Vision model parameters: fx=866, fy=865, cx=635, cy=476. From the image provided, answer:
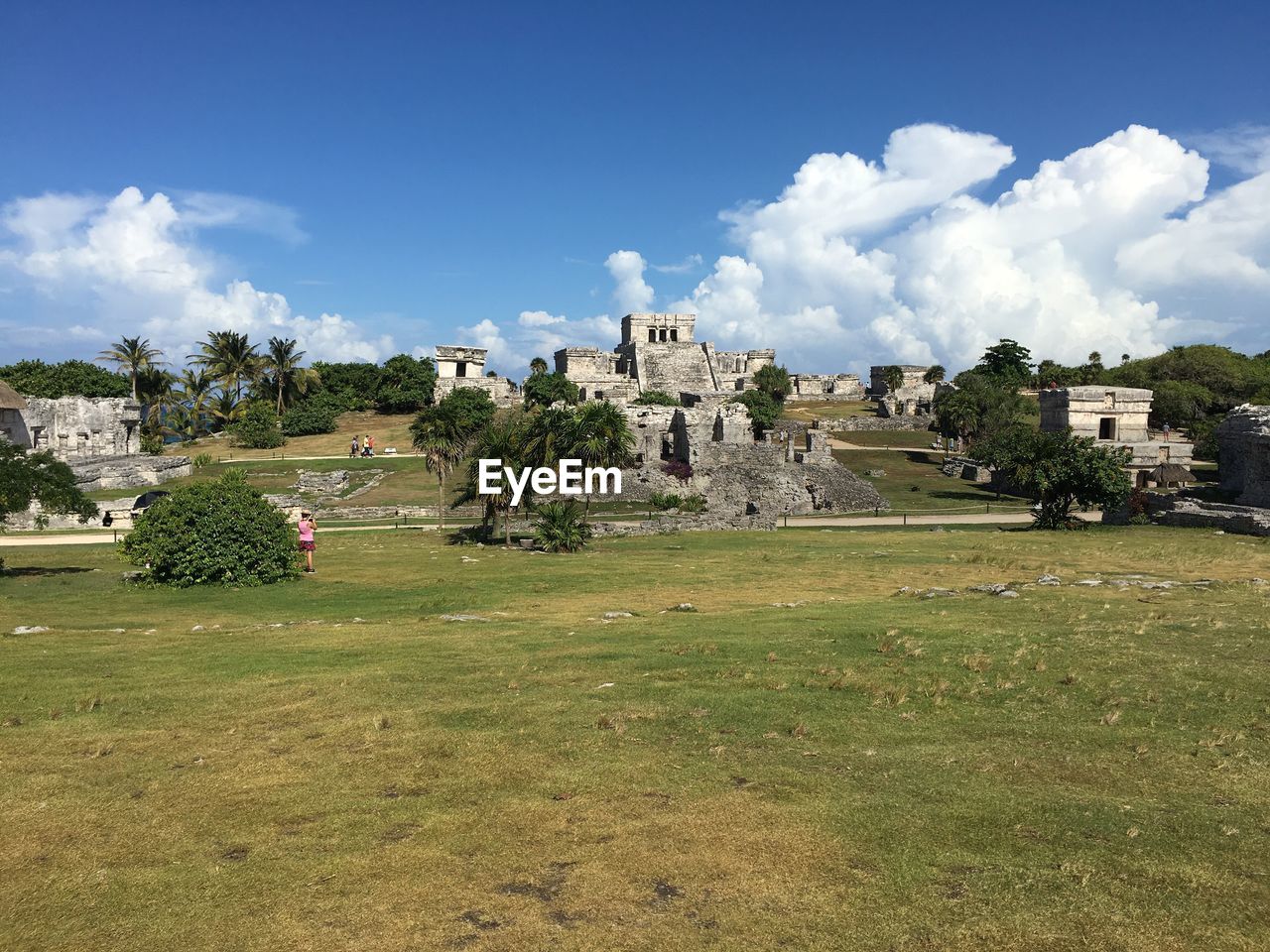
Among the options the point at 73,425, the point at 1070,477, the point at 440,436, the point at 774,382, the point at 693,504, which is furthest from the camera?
the point at 774,382

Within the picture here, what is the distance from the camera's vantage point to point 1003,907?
5574 mm

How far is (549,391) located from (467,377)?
11048 mm

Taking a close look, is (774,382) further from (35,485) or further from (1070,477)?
(35,485)

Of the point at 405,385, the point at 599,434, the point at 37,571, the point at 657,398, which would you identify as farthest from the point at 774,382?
the point at 37,571

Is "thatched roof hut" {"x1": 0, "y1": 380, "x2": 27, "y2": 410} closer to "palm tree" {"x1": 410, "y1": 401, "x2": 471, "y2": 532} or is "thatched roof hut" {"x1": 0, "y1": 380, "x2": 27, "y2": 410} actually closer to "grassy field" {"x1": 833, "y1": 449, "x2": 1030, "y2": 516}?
"palm tree" {"x1": 410, "y1": 401, "x2": 471, "y2": 532}

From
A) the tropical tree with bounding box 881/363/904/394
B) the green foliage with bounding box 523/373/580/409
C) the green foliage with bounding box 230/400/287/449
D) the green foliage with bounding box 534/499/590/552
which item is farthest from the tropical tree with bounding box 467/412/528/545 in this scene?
the tropical tree with bounding box 881/363/904/394

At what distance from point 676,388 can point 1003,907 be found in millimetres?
95324

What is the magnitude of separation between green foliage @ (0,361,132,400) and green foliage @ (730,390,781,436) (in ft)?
198

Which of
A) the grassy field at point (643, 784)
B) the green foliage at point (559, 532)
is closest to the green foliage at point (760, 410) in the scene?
the green foliage at point (559, 532)

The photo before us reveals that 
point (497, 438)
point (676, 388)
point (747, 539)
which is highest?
point (676, 388)

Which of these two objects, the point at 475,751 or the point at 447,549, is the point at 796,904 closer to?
the point at 475,751

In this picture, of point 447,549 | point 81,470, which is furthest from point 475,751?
point 81,470

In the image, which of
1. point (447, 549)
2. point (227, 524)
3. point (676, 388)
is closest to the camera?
point (227, 524)

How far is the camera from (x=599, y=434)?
114 feet
